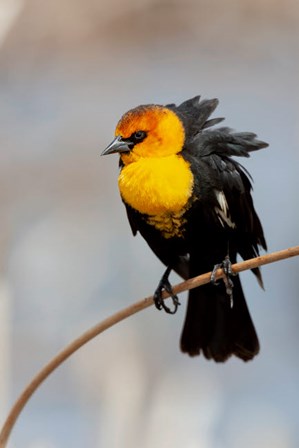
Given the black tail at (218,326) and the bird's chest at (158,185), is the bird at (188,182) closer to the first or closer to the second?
the bird's chest at (158,185)

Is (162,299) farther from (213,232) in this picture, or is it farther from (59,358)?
(59,358)

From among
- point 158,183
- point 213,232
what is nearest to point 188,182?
point 158,183

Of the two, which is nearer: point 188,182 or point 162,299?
point 188,182

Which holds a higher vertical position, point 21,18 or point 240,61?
point 21,18

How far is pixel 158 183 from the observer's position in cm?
236

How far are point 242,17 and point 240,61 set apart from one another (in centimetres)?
22

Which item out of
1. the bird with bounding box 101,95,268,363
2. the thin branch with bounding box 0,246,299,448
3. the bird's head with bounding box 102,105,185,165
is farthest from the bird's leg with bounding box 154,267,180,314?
the thin branch with bounding box 0,246,299,448

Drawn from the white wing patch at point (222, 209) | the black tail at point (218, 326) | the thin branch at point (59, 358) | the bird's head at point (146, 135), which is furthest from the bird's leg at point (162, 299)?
the thin branch at point (59, 358)

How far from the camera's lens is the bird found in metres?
2.38

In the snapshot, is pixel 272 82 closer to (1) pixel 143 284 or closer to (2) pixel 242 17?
(2) pixel 242 17

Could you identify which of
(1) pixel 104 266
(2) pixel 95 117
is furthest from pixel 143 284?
(2) pixel 95 117

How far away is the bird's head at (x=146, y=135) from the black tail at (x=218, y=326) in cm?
57

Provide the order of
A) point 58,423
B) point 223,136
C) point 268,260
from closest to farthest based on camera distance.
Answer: point 268,260 < point 223,136 < point 58,423

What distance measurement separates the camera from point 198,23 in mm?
4391
